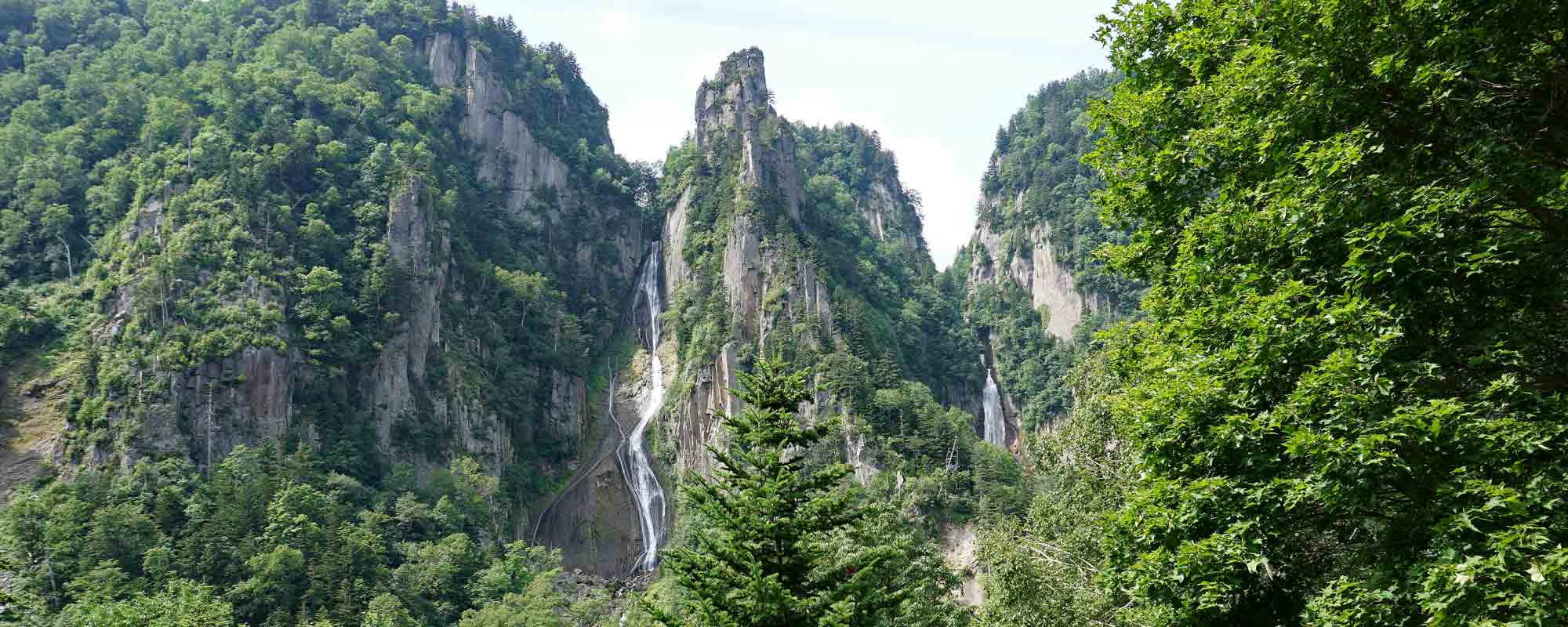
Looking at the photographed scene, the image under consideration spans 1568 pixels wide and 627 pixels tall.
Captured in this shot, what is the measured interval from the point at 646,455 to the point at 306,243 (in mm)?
32947

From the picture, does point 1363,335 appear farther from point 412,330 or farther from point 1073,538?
point 412,330

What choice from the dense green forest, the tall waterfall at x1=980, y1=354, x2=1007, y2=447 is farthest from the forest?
the tall waterfall at x1=980, y1=354, x2=1007, y2=447

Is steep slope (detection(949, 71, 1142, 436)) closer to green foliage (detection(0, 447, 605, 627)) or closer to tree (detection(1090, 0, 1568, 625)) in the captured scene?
green foliage (detection(0, 447, 605, 627))

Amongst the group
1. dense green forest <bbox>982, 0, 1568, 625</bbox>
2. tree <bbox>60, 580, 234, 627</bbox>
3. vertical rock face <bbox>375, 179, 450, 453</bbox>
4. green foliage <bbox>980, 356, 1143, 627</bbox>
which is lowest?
tree <bbox>60, 580, 234, 627</bbox>

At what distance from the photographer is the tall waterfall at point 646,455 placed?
70688mm

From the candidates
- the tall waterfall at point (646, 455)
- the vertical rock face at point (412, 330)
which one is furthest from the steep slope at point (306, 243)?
the tall waterfall at point (646, 455)

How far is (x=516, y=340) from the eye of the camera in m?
83.9

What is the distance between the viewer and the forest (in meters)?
6.92

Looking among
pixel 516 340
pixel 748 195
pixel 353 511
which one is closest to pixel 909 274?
pixel 748 195

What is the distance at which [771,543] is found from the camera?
11492 mm

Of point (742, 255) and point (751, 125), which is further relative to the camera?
point (751, 125)

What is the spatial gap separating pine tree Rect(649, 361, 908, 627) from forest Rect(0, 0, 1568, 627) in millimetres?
81

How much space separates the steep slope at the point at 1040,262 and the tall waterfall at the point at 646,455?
4019 cm

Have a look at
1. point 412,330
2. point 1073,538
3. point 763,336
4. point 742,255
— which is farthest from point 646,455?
point 1073,538
